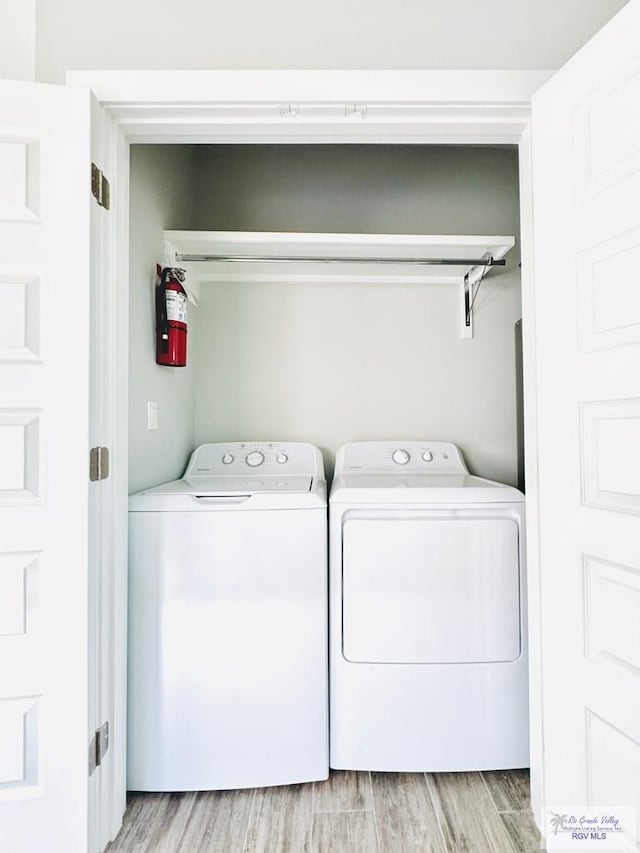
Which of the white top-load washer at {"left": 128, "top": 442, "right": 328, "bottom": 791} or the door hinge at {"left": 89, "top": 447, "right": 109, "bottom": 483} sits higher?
the door hinge at {"left": 89, "top": 447, "right": 109, "bottom": 483}

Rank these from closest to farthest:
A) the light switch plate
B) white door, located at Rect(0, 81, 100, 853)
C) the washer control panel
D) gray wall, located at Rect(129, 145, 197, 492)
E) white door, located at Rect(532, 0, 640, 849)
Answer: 1. white door, located at Rect(532, 0, 640, 849)
2. white door, located at Rect(0, 81, 100, 853)
3. gray wall, located at Rect(129, 145, 197, 492)
4. the light switch plate
5. the washer control panel

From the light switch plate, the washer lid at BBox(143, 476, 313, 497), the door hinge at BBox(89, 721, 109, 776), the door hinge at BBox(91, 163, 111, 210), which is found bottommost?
the door hinge at BBox(89, 721, 109, 776)

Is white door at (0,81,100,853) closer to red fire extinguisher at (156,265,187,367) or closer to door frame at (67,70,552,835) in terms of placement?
door frame at (67,70,552,835)

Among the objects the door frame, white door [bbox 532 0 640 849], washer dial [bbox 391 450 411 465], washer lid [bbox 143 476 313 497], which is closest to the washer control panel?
washer lid [bbox 143 476 313 497]

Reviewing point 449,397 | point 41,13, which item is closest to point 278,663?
point 449,397

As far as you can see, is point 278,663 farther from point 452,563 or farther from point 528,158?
point 528,158

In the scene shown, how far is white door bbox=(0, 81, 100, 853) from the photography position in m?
1.18

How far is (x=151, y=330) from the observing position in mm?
1766

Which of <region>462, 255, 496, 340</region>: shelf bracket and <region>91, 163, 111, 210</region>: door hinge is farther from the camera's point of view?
<region>462, 255, 496, 340</region>: shelf bracket

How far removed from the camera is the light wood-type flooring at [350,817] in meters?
1.33

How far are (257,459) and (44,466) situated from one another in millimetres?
1034

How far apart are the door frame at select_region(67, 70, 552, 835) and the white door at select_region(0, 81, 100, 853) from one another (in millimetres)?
141

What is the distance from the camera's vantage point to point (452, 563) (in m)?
1.56

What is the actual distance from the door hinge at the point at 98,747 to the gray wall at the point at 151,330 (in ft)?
2.20
